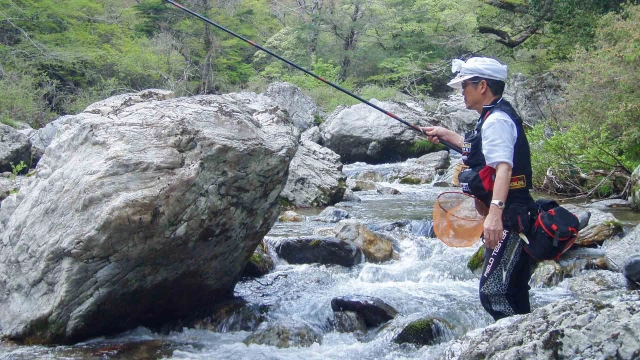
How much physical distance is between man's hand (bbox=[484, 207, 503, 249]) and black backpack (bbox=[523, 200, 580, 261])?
22 centimetres

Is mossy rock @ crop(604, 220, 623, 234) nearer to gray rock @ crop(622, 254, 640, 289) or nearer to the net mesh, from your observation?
gray rock @ crop(622, 254, 640, 289)

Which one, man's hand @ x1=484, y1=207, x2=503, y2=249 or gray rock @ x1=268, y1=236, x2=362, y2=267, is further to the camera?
gray rock @ x1=268, y1=236, x2=362, y2=267

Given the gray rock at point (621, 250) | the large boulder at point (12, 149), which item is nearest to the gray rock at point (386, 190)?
the gray rock at point (621, 250)

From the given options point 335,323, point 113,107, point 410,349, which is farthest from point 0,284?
point 410,349

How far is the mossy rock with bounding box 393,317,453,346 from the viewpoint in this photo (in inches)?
210

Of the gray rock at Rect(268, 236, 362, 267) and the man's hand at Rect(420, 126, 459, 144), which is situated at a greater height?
the man's hand at Rect(420, 126, 459, 144)

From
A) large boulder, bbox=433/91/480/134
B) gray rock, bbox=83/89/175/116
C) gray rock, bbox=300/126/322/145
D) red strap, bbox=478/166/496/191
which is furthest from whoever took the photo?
large boulder, bbox=433/91/480/134

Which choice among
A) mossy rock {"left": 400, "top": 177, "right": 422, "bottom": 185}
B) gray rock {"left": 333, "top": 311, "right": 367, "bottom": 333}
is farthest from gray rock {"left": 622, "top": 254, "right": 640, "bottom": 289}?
mossy rock {"left": 400, "top": 177, "right": 422, "bottom": 185}

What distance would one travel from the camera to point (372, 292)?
6.97 meters

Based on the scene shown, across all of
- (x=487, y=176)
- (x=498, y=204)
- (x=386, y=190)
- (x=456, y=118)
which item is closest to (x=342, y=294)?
(x=487, y=176)

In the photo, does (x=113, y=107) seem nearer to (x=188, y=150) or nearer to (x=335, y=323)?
(x=188, y=150)

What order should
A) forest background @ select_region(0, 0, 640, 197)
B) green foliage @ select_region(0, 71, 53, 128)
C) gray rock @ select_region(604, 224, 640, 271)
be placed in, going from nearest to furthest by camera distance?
1. gray rock @ select_region(604, 224, 640, 271)
2. forest background @ select_region(0, 0, 640, 197)
3. green foliage @ select_region(0, 71, 53, 128)

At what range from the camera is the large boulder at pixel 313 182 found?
Answer: 12828 mm

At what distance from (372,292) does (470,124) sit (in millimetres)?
16997
